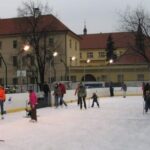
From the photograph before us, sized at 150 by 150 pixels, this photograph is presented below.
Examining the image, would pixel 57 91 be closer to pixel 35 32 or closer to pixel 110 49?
pixel 35 32

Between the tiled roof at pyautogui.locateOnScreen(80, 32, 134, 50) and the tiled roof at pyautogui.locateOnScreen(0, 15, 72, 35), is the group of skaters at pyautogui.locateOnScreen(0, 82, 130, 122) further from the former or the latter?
the tiled roof at pyautogui.locateOnScreen(80, 32, 134, 50)

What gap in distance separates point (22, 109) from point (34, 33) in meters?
35.9

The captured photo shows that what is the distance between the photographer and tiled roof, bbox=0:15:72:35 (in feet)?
221

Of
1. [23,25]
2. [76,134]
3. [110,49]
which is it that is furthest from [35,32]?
[76,134]

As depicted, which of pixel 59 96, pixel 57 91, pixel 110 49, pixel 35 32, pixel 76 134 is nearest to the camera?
pixel 76 134

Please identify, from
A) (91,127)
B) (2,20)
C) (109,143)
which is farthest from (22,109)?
(2,20)

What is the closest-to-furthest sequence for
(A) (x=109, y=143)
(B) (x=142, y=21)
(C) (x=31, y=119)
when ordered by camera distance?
(A) (x=109, y=143) < (C) (x=31, y=119) < (B) (x=142, y=21)

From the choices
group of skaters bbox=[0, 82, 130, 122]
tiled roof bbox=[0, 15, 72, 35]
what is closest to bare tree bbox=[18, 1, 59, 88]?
tiled roof bbox=[0, 15, 72, 35]

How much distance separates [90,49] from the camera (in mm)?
102250

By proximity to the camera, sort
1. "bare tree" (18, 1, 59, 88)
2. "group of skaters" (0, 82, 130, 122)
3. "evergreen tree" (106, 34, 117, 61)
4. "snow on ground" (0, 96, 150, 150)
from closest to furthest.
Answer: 1. "snow on ground" (0, 96, 150, 150)
2. "group of skaters" (0, 82, 130, 122)
3. "bare tree" (18, 1, 59, 88)
4. "evergreen tree" (106, 34, 117, 61)

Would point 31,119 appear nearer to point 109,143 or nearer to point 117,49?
point 109,143

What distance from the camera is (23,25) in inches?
2579

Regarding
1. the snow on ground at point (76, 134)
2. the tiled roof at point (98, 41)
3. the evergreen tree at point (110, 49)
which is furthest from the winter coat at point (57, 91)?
the tiled roof at point (98, 41)

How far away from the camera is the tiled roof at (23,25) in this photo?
6722cm
